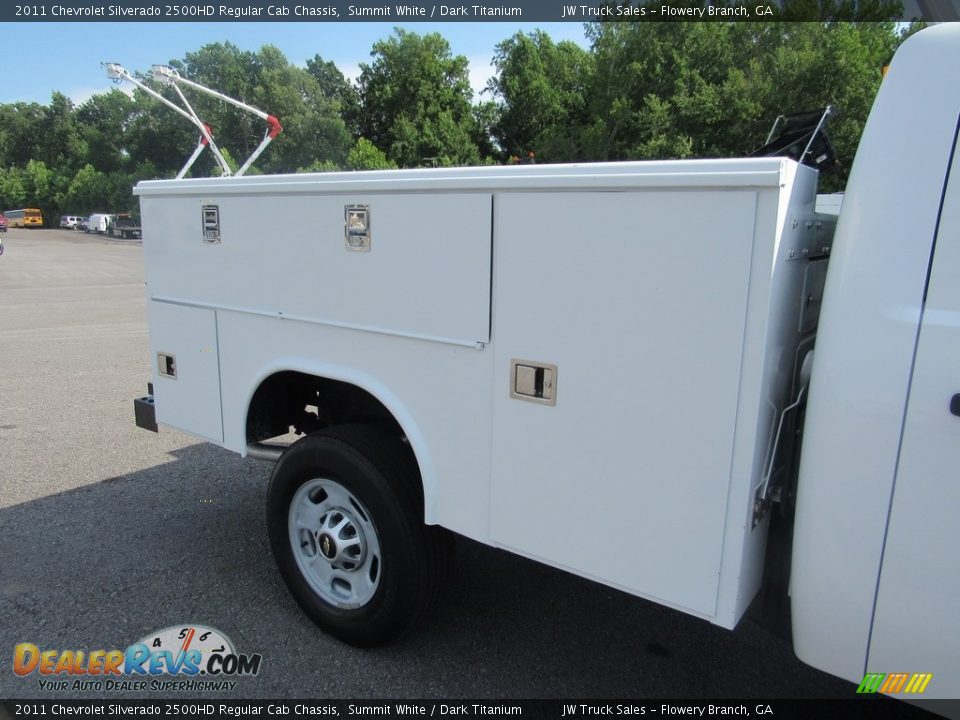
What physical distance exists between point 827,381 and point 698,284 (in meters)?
0.40

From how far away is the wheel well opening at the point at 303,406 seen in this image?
3223 mm

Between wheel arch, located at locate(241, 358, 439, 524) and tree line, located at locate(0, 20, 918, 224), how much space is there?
46.1 ft

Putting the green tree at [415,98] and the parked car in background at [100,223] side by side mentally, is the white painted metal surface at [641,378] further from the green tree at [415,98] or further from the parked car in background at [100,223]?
the parked car in background at [100,223]

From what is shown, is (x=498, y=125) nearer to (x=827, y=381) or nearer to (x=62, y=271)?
(x=62, y=271)

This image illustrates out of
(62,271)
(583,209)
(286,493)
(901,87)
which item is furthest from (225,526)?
(62,271)

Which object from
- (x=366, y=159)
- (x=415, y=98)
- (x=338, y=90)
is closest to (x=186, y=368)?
(x=366, y=159)

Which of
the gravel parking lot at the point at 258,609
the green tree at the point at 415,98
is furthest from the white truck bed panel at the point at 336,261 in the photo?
the green tree at the point at 415,98

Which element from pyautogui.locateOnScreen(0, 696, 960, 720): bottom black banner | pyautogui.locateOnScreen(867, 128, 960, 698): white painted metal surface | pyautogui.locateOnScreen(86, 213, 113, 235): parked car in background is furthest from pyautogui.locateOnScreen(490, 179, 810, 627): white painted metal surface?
pyautogui.locateOnScreen(86, 213, 113, 235): parked car in background

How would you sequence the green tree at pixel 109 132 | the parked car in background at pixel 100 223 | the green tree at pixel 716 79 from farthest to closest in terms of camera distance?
1. the green tree at pixel 109 132
2. the parked car in background at pixel 100 223
3. the green tree at pixel 716 79

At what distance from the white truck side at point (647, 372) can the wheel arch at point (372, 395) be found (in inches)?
0.5

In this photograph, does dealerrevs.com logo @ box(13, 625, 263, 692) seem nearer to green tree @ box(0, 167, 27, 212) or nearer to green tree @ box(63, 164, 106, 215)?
green tree @ box(63, 164, 106, 215)

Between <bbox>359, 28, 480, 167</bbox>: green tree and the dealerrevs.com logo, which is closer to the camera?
the dealerrevs.com logo

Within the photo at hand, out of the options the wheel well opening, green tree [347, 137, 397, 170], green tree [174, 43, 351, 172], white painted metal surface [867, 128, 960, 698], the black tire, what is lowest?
the black tire

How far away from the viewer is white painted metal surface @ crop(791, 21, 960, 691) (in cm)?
169
